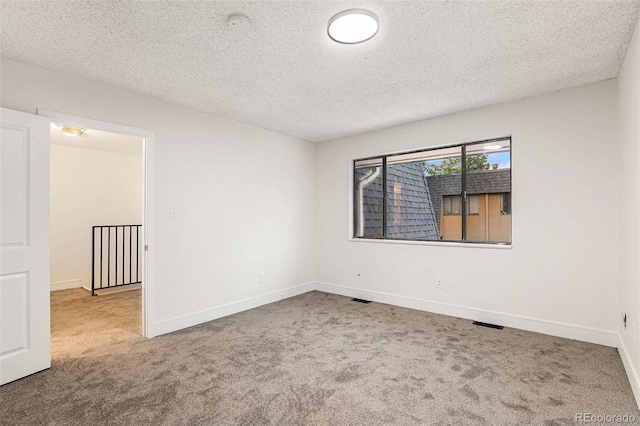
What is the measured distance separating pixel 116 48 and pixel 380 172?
3521 millimetres

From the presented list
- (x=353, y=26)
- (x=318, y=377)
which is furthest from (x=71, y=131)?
(x=318, y=377)

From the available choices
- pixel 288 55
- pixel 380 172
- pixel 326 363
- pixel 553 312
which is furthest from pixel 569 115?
pixel 326 363

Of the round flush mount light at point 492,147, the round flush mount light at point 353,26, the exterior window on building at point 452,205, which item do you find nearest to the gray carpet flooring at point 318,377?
the exterior window on building at point 452,205

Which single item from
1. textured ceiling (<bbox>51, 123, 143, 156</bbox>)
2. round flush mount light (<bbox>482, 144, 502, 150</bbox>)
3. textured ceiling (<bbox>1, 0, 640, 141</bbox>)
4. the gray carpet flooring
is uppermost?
textured ceiling (<bbox>1, 0, 640, 141</bbox>)

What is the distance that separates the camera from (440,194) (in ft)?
16.1

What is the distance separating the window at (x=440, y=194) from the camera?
3.81 m

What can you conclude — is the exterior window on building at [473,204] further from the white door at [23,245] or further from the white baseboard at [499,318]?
the white door at [23,245]

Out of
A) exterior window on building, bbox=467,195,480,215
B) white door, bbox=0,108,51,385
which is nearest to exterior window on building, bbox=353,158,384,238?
exterior window on building, bbox=467,195,480,215

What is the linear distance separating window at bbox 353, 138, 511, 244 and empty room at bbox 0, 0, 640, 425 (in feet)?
0.12

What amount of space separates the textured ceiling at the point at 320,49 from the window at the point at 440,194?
0.74 metres

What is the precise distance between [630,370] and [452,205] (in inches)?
102

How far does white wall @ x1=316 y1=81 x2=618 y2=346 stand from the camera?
9.71 feet

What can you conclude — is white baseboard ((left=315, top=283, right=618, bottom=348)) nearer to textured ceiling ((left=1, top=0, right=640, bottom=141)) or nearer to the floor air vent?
the floor air vent

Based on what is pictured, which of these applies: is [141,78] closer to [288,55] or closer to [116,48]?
[116,48]
